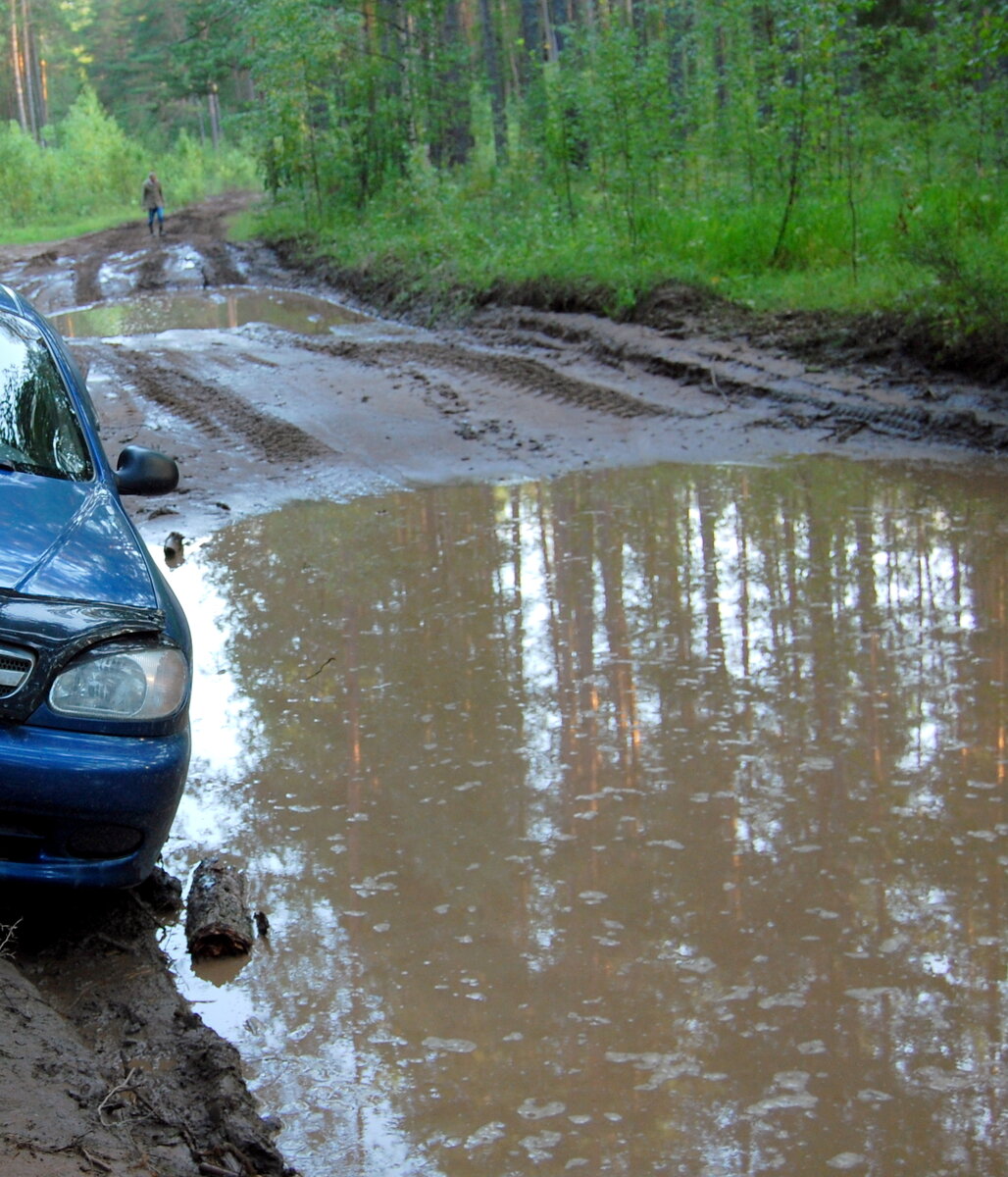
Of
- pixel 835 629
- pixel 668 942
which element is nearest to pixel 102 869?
pixel 668 942

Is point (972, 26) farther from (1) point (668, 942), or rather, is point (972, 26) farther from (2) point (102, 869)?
(2) point (102, 869)

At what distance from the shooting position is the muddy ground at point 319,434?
255 centimetres

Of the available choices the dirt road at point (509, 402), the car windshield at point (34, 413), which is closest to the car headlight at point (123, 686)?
the car windshield at point (34, 413)

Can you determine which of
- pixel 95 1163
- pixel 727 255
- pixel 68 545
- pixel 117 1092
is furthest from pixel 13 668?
pixel 727 255

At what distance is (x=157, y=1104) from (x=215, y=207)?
39781 mm

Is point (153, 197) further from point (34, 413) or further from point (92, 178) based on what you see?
point (34, 413)

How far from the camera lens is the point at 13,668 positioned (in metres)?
3.07

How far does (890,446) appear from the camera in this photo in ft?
29.6

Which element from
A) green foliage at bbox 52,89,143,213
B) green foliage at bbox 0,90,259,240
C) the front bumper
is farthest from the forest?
green foliage at bbox 52,89,143,213

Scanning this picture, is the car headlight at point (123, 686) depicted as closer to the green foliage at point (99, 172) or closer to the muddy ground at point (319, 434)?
the muddy ground at point (319, 434)

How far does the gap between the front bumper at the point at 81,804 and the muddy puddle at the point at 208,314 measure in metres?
13.8

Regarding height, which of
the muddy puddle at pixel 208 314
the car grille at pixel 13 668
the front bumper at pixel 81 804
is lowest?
the muddy puddle at pixel 208 314

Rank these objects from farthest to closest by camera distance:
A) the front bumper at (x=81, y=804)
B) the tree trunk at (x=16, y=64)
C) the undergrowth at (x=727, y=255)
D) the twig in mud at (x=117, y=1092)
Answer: the tree trunk at (x=16, y=64)
the undergrowth at (x=727, y=255)
the front bumper at (x=81, y=804)
the twig in mud at (x=117, y=1092)

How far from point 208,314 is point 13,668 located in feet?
54.7
